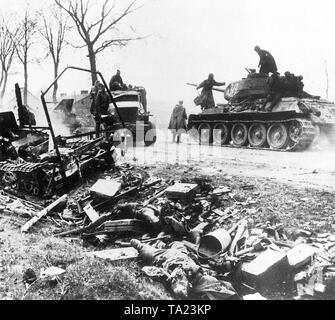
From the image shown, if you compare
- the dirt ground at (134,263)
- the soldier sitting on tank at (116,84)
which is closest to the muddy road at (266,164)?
the dirt ground at (134,263)

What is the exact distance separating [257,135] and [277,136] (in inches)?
40.5

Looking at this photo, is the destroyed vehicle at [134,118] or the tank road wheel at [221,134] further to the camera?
the tank road wheel at [221,134]

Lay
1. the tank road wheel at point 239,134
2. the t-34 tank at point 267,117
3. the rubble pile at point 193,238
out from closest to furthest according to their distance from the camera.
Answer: the rubble pile at point 193,238
the t-34 tank at point 267,117
the tank road wheel at point 239,134

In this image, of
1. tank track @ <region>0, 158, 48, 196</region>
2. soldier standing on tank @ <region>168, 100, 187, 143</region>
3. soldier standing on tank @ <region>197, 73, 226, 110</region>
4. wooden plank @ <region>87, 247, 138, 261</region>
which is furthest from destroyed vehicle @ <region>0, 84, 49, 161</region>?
soldier standing on tank @ <region>197, 73, 226, 110</region>

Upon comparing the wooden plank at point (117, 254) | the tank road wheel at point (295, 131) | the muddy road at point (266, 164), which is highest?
the tank road wheel at point (295, 131)

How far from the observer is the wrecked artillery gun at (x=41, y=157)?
8.05 m

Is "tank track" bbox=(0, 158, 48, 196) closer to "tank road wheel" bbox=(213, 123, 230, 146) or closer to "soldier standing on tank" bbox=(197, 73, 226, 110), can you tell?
"tank road wheel" bbox=(213, 123, 230, 146)

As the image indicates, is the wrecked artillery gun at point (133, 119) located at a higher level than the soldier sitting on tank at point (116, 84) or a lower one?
lower

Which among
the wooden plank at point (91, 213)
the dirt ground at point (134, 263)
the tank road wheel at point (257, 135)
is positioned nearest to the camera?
the dirt ground at point (134, 263)

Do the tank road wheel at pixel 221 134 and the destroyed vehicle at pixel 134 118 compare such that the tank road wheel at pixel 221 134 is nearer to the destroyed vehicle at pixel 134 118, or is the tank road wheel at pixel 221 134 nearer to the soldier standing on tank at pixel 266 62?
the soldier standing on tank at pixel 266 62

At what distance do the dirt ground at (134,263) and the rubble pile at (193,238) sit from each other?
0.54ft

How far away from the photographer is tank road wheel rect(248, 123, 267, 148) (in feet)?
50.8

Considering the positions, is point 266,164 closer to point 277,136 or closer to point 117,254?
point 277,136

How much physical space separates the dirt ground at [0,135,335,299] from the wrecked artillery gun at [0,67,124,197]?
604 mm
